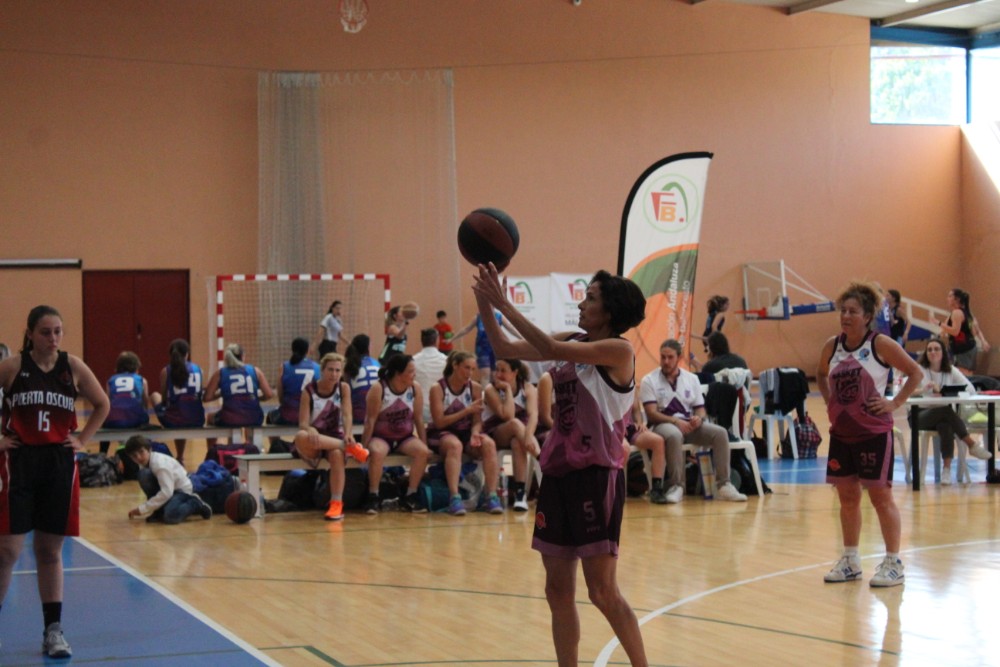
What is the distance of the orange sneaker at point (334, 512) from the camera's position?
26.9 ft


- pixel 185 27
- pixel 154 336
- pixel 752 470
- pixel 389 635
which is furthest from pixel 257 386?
pixel 185 27

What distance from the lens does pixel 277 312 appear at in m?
16.0

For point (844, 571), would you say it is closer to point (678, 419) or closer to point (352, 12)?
point (678, 419)

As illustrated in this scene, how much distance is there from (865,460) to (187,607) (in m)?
3.29

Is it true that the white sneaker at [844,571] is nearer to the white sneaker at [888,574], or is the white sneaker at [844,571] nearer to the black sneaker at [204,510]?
the white sneaker at [888,574]

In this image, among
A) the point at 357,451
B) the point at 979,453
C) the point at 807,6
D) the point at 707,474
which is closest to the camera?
the point at 357,451

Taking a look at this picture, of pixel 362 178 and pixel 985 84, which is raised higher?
pixel 985 84

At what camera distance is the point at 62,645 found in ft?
15.1

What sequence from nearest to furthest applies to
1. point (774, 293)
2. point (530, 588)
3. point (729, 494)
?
point (530, 588) → point (729, 494) → point (774, 293)

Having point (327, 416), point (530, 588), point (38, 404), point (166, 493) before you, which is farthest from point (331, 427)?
point (38, 404)

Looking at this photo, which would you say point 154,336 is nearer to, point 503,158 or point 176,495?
point 503,158

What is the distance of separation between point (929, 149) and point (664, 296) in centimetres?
1317

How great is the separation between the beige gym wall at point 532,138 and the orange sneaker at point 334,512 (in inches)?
360

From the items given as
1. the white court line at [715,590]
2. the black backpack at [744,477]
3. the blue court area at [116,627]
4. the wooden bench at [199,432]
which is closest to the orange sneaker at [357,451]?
the wooden bench at [199,432]
